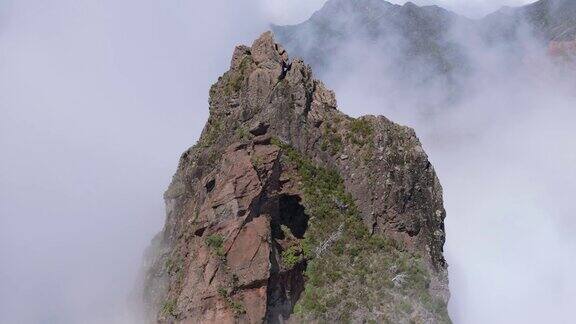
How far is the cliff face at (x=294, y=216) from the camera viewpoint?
41.5 metres

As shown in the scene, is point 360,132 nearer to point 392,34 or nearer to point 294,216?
point 294,216

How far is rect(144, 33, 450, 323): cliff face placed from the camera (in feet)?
136

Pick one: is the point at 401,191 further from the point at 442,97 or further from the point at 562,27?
the point at 562,27

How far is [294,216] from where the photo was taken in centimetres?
4788

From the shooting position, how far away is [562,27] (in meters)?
179

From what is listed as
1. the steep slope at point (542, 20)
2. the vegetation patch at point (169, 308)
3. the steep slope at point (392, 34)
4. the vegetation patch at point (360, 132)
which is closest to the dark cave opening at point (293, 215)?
the vegetation patch at point (360, 132)

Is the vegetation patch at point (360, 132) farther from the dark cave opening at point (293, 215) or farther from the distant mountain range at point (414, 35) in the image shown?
the distant mountain range at point (414, 35)

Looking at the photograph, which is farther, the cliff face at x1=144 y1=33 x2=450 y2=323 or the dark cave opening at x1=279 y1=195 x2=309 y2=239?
the dark cave opening at x1=279 y1=195 x2=309 y2=239

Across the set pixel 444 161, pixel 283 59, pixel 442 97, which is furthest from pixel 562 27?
pixel 283 59

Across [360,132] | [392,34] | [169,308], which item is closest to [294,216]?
[360,132]

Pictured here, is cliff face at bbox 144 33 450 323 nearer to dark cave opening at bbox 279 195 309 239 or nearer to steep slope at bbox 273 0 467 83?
dark cave opening at bbox 279 195 309 239

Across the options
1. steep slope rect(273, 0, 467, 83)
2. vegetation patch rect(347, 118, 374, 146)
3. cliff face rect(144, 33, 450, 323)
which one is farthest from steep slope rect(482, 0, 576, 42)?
cliff face rect(144, 33, 450, 323)

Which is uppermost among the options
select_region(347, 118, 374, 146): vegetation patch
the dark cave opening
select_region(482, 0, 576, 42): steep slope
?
Answer: select_region(482, 0, 576, 42): steep slope

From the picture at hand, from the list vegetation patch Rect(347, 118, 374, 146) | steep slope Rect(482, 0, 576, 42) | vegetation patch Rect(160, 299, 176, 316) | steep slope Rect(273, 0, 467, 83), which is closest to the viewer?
vegetation patch Rect(160, 299, 176, 316)
